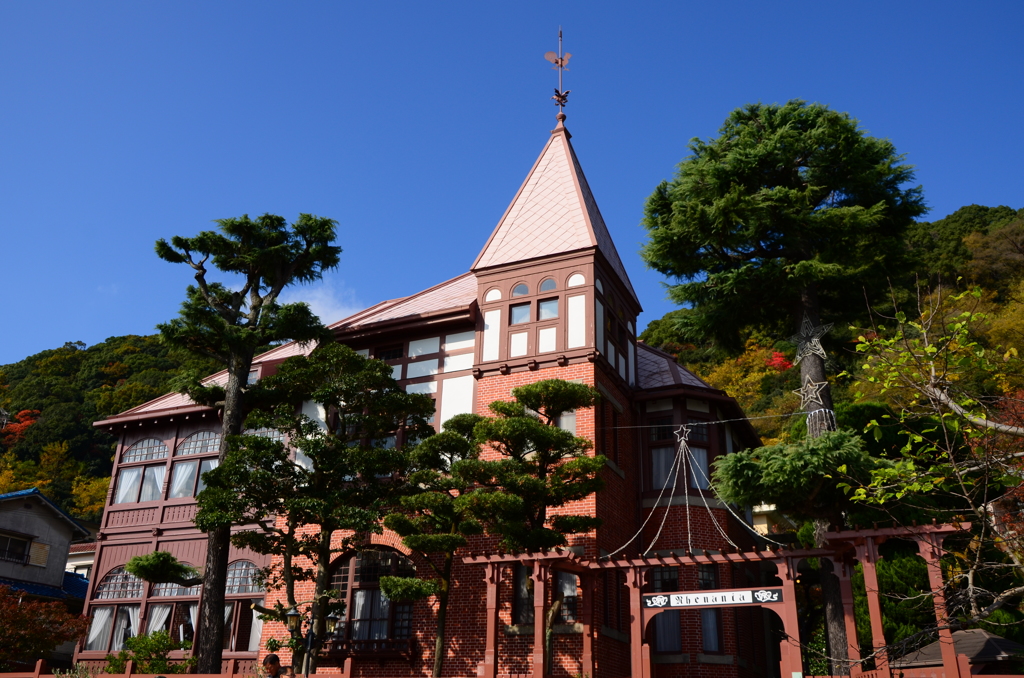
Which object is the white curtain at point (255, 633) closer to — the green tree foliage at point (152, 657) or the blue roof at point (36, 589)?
the green tree foliage at point (152, 657)

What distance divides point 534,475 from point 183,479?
1270cm

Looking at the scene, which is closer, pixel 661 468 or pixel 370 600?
pixel 370 600

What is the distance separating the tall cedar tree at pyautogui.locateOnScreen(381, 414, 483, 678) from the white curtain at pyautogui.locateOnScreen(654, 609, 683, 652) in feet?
16.6

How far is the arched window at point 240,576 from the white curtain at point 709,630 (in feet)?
39.0

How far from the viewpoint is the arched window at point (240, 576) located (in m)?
23.0

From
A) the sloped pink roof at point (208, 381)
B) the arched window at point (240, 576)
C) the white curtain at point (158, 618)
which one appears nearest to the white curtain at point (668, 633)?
the arched window at point (240, 576)

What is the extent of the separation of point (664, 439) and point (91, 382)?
5262cm

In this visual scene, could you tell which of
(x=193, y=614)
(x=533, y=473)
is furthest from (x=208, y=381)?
(x=533, y=473)

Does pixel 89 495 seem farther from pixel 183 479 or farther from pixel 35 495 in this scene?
pixel 183 479

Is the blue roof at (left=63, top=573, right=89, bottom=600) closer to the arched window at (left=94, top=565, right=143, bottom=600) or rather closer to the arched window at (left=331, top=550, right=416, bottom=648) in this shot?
the arched window at (left=94, top=565, right=143, bottom=600)

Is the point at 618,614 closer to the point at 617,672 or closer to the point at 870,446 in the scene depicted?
the point at 617,672

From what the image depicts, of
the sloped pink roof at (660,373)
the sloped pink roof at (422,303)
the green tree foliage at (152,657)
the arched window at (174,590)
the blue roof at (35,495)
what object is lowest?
the green tree foliage at (152,657)

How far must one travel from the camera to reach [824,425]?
699 inches

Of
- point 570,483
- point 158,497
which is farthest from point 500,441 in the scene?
point 158,497
